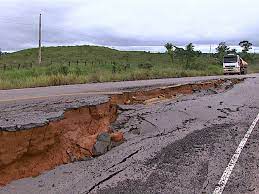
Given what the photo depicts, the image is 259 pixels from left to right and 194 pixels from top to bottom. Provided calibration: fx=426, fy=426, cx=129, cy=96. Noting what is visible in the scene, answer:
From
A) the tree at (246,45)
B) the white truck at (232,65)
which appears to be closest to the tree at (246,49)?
the tree at (246,45)

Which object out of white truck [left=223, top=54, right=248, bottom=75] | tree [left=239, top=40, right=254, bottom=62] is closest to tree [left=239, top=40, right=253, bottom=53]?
tree [left=239, top=40, right=254, bottom=62]

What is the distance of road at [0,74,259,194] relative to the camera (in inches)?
225

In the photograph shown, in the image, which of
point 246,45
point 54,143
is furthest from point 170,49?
Result: point 54,143

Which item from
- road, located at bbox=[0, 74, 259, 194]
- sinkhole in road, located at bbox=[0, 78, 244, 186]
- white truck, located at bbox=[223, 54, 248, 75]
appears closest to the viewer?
road, located at bbox=[0, 74, 259, 194]

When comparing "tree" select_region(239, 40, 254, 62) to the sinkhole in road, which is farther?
"tree" select_region(239, 40, 254, 62)

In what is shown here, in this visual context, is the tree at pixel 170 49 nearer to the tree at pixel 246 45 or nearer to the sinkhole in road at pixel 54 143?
the tree at pixel 246 45

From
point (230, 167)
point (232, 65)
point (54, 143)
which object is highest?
point (232, 65)

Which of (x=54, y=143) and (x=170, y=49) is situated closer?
(x=54, y=143)

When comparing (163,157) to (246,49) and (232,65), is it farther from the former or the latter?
(246,49)

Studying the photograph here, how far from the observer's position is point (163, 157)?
22.6 ft

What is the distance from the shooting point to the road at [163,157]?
18.8 ft

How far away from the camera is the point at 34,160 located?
Answer: 22.4 ft

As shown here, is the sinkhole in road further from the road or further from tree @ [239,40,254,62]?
tree @ [239,40,254,62]

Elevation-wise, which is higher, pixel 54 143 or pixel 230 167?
pixel 54 143
